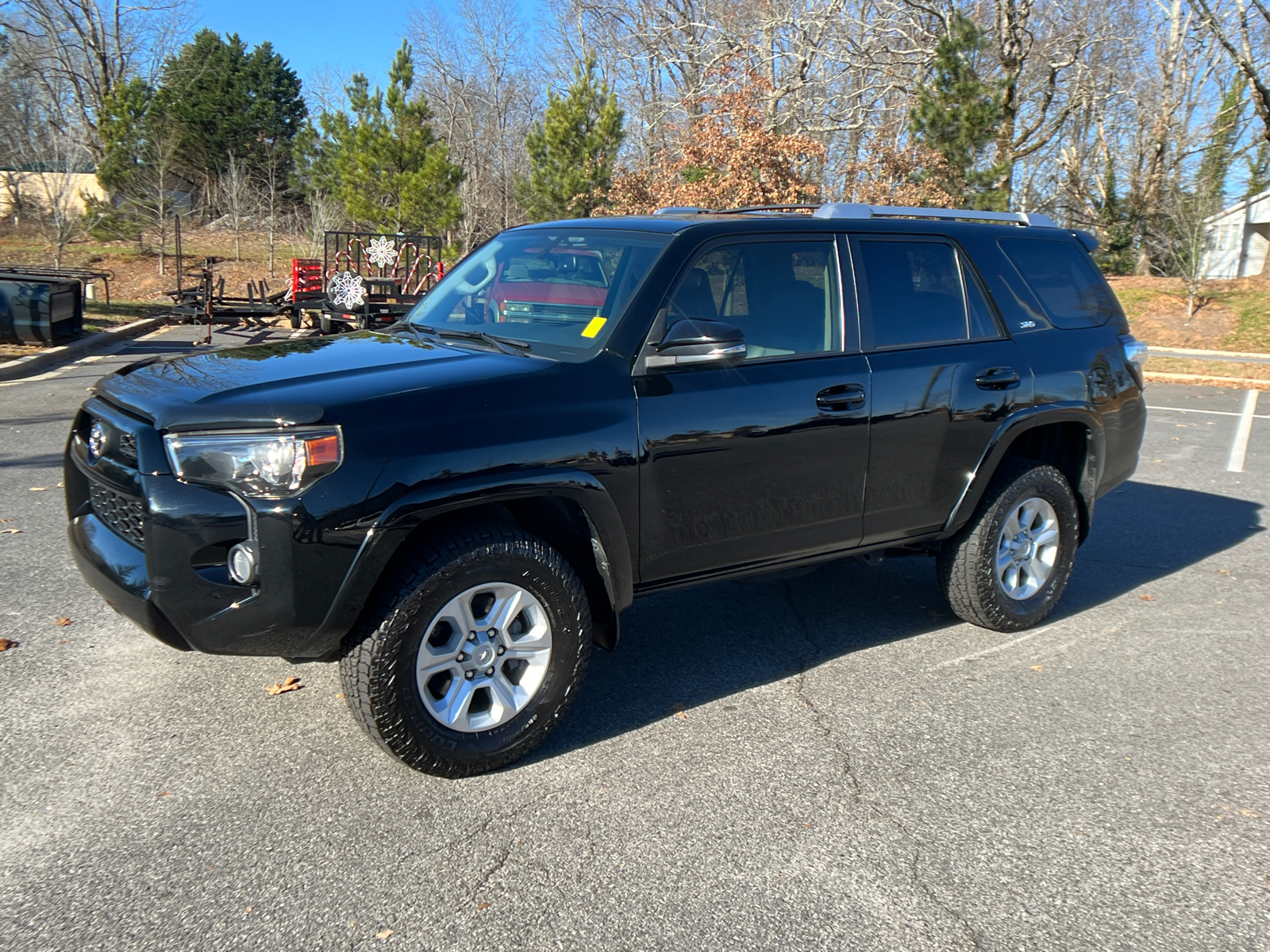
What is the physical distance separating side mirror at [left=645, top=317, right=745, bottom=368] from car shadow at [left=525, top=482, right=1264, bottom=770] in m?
1.40

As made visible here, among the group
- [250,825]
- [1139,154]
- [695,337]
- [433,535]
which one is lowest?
[250,825]

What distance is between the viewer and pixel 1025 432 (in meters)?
4.96

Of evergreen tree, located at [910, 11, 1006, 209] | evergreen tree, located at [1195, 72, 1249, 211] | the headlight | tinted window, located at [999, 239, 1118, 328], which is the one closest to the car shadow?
the headlight

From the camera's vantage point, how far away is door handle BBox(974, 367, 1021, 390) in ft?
15.2

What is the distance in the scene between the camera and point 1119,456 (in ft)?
17.9

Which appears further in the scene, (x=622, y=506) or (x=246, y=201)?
(x=246, y=201)

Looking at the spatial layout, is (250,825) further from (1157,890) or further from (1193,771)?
(1193,771)

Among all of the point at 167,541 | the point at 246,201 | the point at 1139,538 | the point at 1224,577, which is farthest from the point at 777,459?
the point at 246,201

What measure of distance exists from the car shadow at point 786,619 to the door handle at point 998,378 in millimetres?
1260

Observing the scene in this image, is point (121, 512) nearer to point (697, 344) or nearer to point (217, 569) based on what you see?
point (217, 569)

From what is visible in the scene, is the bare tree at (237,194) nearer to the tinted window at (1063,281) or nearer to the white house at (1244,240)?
the white house at (1244,240)

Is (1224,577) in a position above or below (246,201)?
below

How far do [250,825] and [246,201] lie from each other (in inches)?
1401

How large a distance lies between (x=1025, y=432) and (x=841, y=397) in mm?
1339
